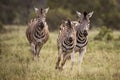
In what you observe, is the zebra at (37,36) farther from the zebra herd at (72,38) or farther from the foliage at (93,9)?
the foliage at (93,9)

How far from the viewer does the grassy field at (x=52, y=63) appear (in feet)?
41.9

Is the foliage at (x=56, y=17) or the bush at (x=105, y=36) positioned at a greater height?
the foliage at (x=56, y=17)

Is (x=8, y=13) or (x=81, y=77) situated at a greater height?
(x=8, y=13)

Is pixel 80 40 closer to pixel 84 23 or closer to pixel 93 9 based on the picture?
pixel 84 23

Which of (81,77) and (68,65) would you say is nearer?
(81,77)

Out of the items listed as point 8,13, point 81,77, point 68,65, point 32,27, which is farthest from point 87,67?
point 8,13

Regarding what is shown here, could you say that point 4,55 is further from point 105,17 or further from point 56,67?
point 105,17

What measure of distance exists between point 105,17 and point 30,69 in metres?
20.6

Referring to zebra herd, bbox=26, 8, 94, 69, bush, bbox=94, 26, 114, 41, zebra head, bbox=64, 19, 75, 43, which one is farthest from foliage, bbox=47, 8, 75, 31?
zebra head, bbox=64, 19, 75, 43

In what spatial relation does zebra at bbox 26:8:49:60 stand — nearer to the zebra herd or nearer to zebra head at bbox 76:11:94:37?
the zebra herd

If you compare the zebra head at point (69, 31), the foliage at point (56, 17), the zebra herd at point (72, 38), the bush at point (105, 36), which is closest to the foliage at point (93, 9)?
the foliage at point (56, 17)

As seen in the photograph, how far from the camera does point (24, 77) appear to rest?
12.1m

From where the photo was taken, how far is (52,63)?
15.5 metres

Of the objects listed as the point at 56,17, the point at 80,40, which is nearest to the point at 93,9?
the point at 56,17
